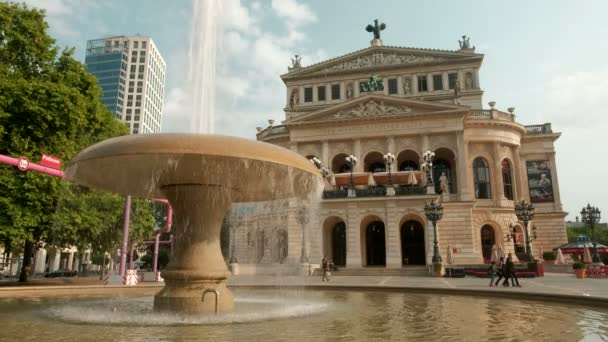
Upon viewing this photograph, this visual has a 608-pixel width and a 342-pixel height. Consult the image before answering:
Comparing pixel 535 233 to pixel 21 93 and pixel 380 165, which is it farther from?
pixel 21 93

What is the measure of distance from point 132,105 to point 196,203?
103257mm

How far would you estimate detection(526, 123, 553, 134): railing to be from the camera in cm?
4676

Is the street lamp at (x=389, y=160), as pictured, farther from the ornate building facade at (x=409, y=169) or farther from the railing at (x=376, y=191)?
the railing at (x=376, y=191)

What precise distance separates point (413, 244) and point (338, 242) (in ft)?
21.5

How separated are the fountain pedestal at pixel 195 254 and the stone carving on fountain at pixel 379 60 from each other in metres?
43.7

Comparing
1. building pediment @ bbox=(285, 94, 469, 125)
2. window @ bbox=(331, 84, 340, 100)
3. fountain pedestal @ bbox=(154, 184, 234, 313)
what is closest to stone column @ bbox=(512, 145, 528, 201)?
building pediment @ bbox=(285, 94, 469, 125)

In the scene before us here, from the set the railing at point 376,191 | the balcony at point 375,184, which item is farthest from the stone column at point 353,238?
the balcony at point 375,184

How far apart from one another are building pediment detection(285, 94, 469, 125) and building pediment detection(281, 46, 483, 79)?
32.1 ft

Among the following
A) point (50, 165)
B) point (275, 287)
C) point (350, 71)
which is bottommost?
point (275, 287)

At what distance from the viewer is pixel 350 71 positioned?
167 feet

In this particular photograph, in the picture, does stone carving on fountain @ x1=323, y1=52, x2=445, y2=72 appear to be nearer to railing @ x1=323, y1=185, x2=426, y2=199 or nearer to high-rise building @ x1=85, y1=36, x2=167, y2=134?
railing @ x1=323, y1=185, x2=426, y2=199

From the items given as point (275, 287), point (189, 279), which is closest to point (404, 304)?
point (189, 279)

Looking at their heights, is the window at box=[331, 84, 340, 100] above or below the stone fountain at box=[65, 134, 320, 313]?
above

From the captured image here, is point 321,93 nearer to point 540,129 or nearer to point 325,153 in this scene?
point 325,153
